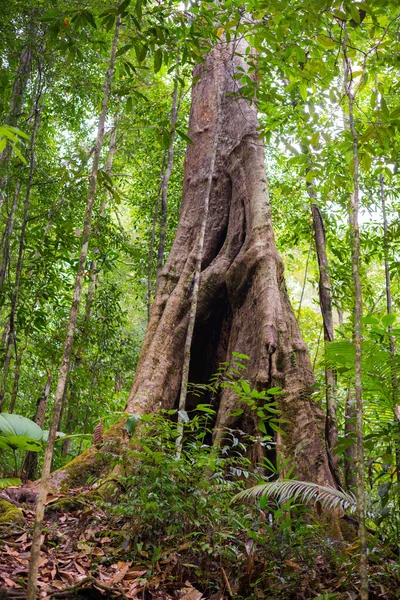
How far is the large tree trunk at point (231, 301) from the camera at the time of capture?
432 cm

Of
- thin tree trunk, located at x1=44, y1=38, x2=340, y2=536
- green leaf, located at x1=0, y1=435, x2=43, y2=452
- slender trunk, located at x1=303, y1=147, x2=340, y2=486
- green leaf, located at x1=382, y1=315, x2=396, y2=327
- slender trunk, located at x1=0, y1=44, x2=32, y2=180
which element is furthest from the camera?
slender trunk, located at x1=0, y1=44, x2=32, y2=180

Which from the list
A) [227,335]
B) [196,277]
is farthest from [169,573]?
[227,335]

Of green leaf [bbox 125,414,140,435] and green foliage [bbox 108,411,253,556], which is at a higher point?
green leaf [bbox 125,414,140,435]

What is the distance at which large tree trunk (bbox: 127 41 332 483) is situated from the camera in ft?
14.2

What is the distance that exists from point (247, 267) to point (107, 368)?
4127 mm

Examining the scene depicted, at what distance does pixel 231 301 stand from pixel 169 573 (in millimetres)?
3010

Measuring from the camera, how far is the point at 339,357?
131 inches

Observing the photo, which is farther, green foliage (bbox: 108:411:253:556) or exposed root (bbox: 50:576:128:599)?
green foliage (bbox: 108:411:253:556)

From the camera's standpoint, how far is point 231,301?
549 centimetres

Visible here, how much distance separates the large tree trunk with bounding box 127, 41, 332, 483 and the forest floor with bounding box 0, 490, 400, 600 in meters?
1.11

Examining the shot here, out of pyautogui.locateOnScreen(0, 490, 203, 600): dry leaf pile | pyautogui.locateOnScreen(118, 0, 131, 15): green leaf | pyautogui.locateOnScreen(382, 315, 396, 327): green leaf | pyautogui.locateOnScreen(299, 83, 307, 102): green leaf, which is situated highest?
pyautogui.locateOnScreen(299, 83, 307, 102): green leaf

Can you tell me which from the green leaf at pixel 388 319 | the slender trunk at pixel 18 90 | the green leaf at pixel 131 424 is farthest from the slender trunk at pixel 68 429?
the green leaf at pixel 388 319

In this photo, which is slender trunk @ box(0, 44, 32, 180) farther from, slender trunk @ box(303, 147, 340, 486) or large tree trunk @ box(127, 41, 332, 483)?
slender trunk @ box(303, 147, 340, 486)

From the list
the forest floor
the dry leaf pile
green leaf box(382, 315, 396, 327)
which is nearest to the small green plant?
the dry leaf pile
